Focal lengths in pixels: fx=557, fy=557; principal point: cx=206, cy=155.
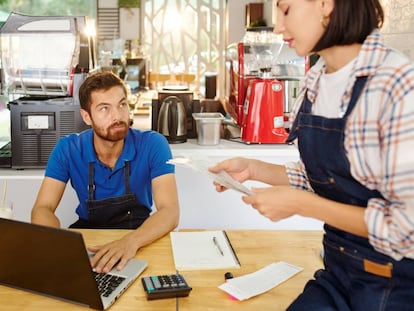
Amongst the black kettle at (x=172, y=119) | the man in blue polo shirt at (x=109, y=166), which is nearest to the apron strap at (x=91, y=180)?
the man in blue polo shirt at (x=109, y=166)

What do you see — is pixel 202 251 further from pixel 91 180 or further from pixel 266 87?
pixel 266 87

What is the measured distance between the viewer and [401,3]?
203 centimetres

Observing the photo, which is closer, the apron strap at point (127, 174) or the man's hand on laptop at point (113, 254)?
the man's hand on laptop at point (113, 254)

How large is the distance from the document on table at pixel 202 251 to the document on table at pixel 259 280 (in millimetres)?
84

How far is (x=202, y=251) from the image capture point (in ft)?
5.26

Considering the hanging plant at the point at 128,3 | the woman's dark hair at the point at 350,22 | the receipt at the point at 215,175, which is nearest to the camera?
the woman's dark hair at the point at 350,22

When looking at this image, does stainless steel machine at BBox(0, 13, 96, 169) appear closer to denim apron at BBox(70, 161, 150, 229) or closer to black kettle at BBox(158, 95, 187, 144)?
black kettle at BBox(158, 95, 187, 144)

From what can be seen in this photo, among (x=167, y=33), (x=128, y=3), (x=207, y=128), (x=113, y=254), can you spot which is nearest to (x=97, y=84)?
(x=207, y=128)

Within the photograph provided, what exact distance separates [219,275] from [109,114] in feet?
3.26

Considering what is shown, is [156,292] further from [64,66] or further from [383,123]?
[64,66]

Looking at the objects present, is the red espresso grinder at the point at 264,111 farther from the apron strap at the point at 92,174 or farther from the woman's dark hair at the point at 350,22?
the woman's dark hair at the point at 350,22

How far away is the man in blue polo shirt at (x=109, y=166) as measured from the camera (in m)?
2.19

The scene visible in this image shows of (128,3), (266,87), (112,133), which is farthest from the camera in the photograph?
(128,3)

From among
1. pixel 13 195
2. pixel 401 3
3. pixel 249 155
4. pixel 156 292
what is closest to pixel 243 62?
pixel 249 155
